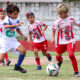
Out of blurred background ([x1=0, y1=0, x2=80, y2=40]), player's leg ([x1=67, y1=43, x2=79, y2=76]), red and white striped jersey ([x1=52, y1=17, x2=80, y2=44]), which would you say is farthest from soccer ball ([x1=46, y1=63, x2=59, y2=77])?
blurred background ([x1=0, y1=0, x2=80, y2=40])

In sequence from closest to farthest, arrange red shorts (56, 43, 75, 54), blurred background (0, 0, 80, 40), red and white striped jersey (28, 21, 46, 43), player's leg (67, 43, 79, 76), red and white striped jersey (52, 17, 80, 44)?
player's leg (67, 43, 79, 76), red shorts (56, 43, 75, 54), red and white striped jersey (52, 17, 80, 44), red and white striped jersey (28, 21, 46, 43), blurred background (0, 0, 80, 40)

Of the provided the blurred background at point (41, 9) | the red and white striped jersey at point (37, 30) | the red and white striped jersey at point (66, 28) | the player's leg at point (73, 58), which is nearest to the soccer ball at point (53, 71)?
the player's leg at point (73, 58)

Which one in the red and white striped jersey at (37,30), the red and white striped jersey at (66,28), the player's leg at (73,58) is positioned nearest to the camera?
the player's leg at (73,58)

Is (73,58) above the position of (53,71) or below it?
above

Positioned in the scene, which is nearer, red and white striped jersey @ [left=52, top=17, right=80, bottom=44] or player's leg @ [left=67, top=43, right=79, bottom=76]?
player's leg @ [left=67, top=43, right=79, bottom=76]

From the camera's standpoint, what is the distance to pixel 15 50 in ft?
34.6

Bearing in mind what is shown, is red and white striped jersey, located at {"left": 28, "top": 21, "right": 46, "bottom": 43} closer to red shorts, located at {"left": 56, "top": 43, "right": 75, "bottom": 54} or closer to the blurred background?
red shorts, located at {"left": 56, "top": 43, "right": 75, "bottom": 54}

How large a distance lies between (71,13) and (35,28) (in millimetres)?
11000

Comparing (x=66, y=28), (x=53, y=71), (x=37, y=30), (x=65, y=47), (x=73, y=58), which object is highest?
(x=66, y=28)

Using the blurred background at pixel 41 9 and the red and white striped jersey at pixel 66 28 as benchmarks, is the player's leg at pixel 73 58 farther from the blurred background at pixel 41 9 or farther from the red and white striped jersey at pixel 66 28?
the blurred background at pixel 41 9

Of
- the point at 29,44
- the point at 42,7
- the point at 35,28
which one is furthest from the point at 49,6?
the point at 35,28

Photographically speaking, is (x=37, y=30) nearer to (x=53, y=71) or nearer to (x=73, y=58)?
(x=53, y=71)

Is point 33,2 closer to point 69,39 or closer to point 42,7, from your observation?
point 42,7

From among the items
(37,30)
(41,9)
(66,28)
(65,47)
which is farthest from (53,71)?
(41,9)
